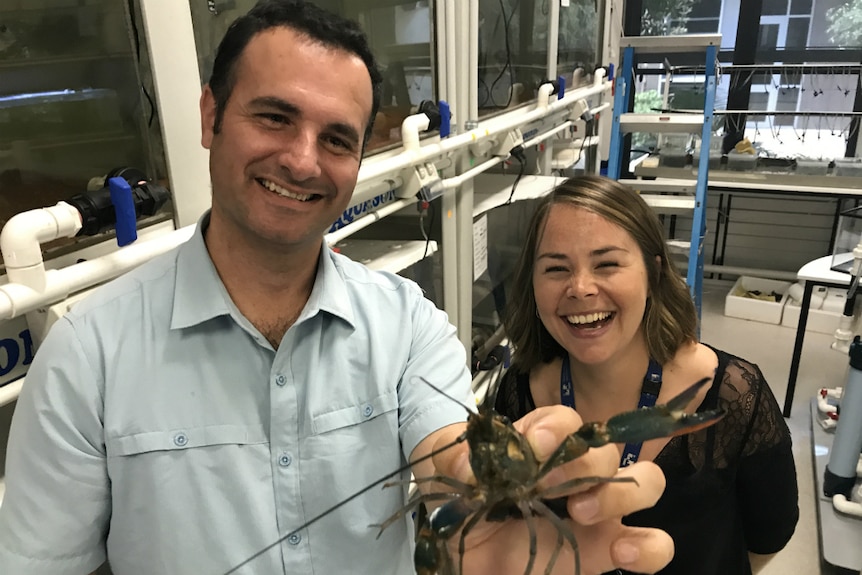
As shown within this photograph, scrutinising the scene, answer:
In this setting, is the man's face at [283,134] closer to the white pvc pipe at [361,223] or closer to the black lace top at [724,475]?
the white pvc pipe at [361,223]

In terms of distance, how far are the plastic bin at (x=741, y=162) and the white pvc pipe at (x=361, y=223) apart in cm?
367

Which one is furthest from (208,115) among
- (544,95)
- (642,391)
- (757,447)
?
(544,95)

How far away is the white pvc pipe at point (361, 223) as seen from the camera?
1.36m

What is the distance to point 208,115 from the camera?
974mm

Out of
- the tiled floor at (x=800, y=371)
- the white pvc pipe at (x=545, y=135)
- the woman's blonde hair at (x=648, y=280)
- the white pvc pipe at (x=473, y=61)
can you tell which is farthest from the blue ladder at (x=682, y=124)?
the woman's blonde hair at (x=648, y=280)

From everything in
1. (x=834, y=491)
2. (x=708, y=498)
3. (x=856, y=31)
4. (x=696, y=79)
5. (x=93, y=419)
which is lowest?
(x=834, y=491)

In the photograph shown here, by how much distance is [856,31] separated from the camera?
4.53m

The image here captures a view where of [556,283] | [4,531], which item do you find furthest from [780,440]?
[4,531]

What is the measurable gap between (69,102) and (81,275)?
34 cm

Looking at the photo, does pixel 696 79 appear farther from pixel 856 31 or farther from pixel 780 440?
pixel 780 440

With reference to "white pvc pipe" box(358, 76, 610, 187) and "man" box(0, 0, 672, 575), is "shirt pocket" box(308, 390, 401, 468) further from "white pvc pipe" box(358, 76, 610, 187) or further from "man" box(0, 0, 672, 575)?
"white pvc pipe" box(358, 76, 610, 187)

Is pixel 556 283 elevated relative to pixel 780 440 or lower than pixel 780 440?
elevated

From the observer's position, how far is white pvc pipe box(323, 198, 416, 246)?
136 centimetres

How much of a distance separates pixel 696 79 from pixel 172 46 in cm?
448
